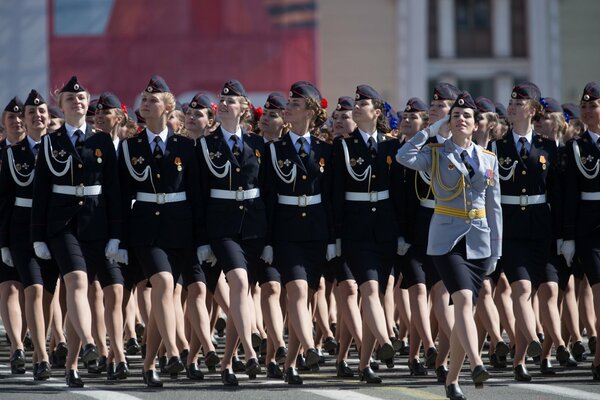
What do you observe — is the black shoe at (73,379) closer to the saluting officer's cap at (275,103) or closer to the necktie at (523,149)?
the saluting officer's cap at (275,103)

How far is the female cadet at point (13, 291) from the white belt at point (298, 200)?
2.48 metres

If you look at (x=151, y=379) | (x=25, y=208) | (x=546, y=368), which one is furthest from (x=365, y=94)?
(x=25, y=208)

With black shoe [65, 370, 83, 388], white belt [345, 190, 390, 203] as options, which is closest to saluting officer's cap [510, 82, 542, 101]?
white belt [345, 190, 390, 203]

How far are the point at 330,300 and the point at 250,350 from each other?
4.41 metres

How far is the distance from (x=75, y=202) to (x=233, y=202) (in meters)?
1.19

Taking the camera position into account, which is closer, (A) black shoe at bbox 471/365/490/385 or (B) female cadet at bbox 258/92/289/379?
(A) black shoe at bbox 471/365/490/385

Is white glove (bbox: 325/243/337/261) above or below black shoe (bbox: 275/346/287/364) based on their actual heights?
above

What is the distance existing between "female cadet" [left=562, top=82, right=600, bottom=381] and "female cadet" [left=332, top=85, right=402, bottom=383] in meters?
1.36

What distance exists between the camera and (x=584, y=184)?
12.6m

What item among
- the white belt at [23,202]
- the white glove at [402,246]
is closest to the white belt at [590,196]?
the white glove at [402,246]

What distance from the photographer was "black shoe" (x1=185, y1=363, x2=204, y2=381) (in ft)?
39.8

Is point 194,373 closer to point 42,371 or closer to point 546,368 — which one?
point 42,371

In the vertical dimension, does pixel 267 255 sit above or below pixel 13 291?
above

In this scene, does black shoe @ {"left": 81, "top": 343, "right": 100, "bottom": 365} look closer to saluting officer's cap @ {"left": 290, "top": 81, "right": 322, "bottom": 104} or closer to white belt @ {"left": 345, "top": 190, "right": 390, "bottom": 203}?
white belt @ {"left": 345, "top": 190, "right": 390, "bottom": 203}
